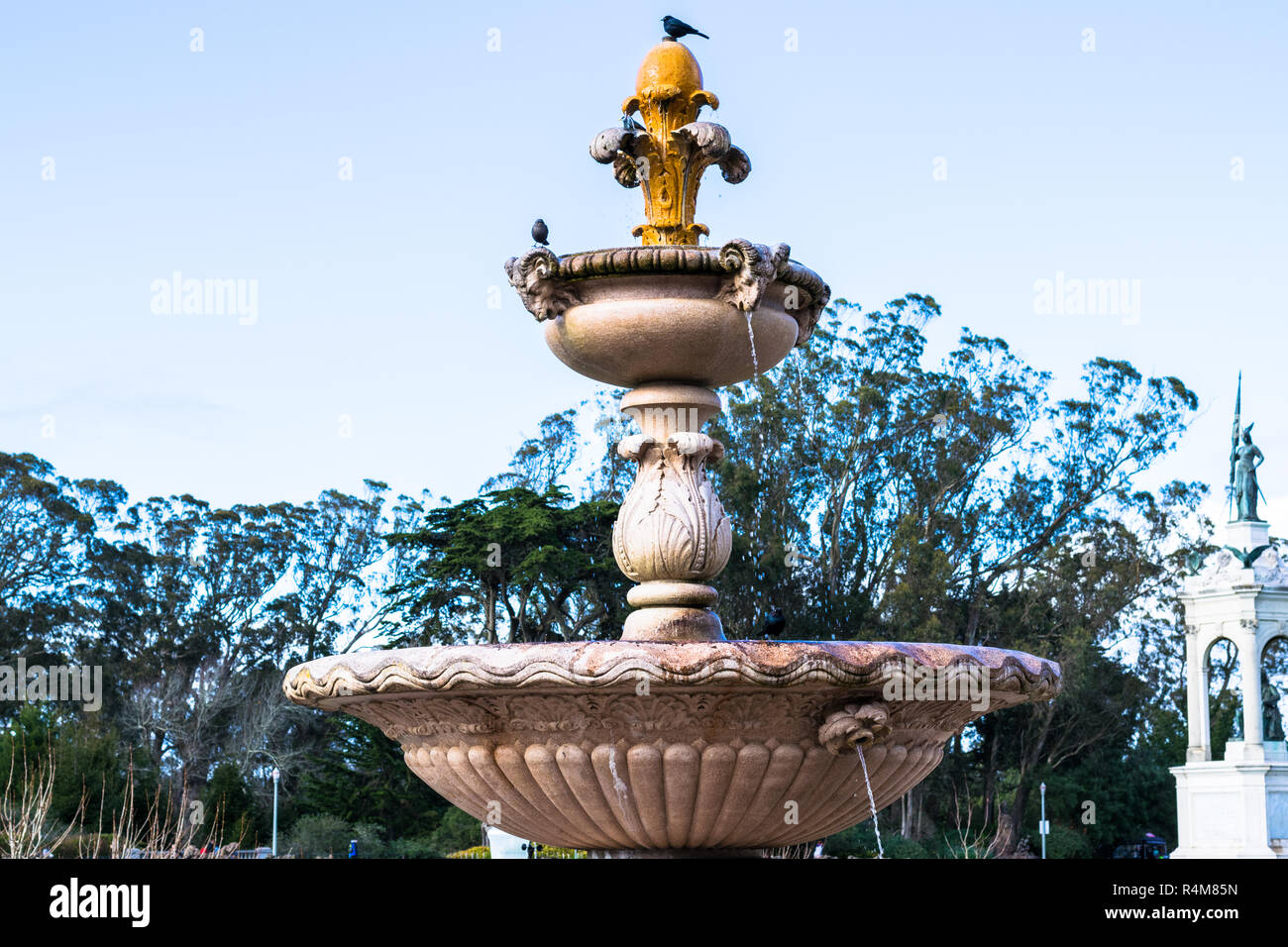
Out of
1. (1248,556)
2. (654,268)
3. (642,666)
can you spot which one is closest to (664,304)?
(654,268)

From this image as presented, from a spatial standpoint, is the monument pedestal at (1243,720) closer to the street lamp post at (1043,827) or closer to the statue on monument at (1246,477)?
the statue on monument at (1246,477)

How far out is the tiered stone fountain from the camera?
535cm

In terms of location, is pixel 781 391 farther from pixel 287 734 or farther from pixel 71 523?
pixel 71 523

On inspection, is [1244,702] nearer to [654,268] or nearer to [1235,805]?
[1235,805]

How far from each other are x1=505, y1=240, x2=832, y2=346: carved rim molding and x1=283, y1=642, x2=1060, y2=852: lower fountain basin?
5.37ft

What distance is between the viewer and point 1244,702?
32.3m

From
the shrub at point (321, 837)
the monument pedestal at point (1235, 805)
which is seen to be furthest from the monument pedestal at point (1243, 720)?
the shrub at point (321, 837)

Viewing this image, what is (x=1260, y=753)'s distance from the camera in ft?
104

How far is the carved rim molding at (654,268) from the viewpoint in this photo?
21.1 ft

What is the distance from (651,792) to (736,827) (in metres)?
0.44

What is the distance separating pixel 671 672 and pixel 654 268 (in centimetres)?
198

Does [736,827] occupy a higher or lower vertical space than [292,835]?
higher
